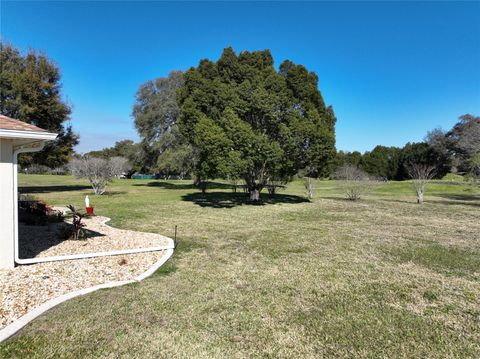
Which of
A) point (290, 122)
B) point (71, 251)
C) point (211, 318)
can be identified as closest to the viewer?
point (211, 318)

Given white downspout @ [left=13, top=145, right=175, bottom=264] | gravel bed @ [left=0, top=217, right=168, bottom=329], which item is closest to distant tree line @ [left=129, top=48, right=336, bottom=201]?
gravel bed @ [left=0, top=217, right=168, bottom=329]

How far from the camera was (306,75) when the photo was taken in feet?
46.0

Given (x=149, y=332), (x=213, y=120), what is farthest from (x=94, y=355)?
(x=213, y=120)

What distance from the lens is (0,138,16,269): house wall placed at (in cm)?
452

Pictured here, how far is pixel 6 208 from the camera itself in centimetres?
454

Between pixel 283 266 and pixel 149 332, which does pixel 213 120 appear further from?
pixel 149 332

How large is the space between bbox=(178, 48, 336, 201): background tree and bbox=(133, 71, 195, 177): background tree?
11.4 metres

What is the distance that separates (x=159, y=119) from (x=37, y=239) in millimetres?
22410

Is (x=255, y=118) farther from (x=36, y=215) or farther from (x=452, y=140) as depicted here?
(x=452, y=140)

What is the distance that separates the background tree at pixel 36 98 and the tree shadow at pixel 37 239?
14359mm

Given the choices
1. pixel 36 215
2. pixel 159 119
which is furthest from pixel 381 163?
pixel 36 215

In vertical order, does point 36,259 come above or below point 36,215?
below

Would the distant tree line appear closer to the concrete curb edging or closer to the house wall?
the concrete curb edging

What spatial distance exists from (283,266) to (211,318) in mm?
2214
